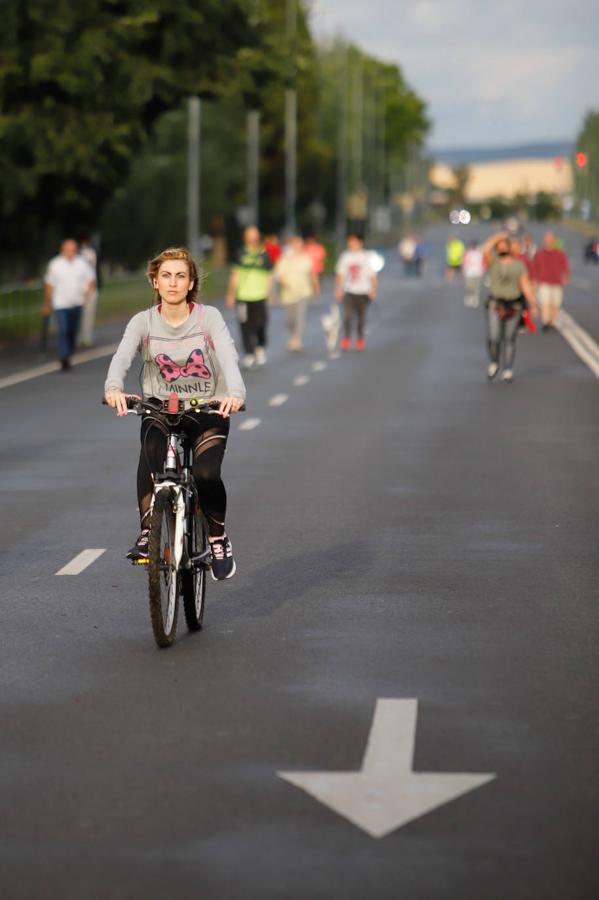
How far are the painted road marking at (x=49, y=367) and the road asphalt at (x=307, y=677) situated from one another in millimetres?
8970

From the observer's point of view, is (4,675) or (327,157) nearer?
(4,675)

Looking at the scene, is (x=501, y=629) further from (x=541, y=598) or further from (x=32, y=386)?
(x=32, y=386)

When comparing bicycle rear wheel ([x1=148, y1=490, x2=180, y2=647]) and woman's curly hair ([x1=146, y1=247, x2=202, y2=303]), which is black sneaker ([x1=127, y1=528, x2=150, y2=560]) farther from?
woman's curly hair ([x1=146, y1=247, x2=202, y2=303])

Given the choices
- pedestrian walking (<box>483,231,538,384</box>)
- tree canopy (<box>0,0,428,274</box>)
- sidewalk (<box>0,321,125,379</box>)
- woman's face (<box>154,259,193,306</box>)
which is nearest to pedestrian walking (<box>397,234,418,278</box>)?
tree canopy (<box>0,0,428,274</box>)

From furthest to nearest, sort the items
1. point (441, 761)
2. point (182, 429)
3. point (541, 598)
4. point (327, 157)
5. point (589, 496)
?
point (327, 157) < point (589, 496) < point (541, 598) < point (182, 429) < point (441, 761)

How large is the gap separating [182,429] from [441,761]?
2695mm

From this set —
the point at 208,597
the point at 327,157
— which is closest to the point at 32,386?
the point at 208,597

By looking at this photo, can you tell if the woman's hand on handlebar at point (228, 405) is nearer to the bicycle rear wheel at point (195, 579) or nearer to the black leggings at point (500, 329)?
the bicycle rear wheel at point (195, 579)

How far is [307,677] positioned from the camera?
312 inches

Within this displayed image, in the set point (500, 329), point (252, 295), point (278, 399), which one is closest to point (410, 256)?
point (252, 295)

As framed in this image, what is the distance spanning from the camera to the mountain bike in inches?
329

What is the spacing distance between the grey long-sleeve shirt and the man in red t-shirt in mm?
32594

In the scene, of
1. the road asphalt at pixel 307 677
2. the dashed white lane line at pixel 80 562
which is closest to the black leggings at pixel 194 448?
the road asphalt at pixel 307 677

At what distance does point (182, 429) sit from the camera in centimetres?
882
